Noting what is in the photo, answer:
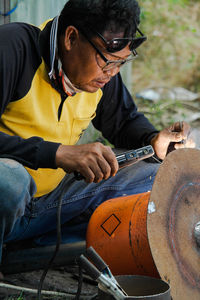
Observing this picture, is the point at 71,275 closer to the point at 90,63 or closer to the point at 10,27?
the point at 90,63

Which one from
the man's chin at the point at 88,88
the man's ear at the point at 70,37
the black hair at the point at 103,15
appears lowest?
the man's chin at the point at 88,88

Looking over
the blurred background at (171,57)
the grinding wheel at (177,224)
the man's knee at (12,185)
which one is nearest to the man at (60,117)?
the man's knee at (12,185)

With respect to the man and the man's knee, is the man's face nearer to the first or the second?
the man

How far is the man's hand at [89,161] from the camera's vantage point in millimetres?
2205

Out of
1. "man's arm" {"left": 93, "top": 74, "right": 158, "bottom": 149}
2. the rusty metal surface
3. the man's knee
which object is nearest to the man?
the man's knee

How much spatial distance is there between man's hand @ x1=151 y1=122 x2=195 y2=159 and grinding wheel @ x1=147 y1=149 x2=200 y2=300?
1.69ft

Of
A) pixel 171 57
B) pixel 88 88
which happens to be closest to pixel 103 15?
pixel 88 88

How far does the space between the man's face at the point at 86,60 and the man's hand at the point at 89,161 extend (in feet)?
1.80

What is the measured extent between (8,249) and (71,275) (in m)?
0.44

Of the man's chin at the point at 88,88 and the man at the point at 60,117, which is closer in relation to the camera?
the man at the point at 60,117

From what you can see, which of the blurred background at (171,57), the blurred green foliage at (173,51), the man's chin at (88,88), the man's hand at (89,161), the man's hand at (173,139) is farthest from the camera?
the blurred green foliage at (173,51)

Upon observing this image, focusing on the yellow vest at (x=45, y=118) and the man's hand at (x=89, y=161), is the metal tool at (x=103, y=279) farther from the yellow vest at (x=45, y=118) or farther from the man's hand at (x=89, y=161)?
the yellow vest at (x=45, y=118)

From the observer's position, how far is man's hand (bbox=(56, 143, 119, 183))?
7.23 ft

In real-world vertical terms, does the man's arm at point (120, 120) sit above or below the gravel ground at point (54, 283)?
above
